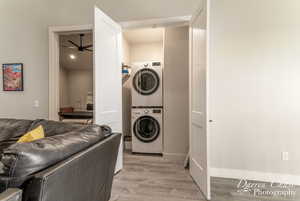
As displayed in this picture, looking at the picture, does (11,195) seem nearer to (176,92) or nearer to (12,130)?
(12,130)

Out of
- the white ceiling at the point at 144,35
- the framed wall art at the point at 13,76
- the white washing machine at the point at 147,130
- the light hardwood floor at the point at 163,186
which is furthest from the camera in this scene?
the white ceiling at the point at 144,35

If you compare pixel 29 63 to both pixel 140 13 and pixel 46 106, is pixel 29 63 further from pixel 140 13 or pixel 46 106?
pixel 140 13

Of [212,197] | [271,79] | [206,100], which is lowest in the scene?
[212,197]

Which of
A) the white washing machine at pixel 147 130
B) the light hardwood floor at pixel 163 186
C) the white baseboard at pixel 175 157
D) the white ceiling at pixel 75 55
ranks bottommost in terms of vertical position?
the light hardwood floor at pixel 163 186

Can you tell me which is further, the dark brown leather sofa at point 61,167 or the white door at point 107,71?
the white door at point 107,71

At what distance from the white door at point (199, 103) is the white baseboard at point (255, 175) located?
402 millimetres

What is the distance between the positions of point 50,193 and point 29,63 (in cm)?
313

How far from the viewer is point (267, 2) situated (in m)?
2.54

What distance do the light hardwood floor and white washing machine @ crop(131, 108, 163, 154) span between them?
2.09 ft

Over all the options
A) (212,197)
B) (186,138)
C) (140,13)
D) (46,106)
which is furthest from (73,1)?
(212,197)

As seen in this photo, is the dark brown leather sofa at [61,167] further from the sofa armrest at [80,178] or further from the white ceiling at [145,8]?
the white ceiling at [145,8]

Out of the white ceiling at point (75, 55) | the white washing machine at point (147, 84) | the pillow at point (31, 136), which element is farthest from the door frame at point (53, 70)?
the white ceiling at point (75, 55)

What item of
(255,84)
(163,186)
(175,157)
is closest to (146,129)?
(175,157)

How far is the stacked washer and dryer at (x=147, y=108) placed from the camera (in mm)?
3809
